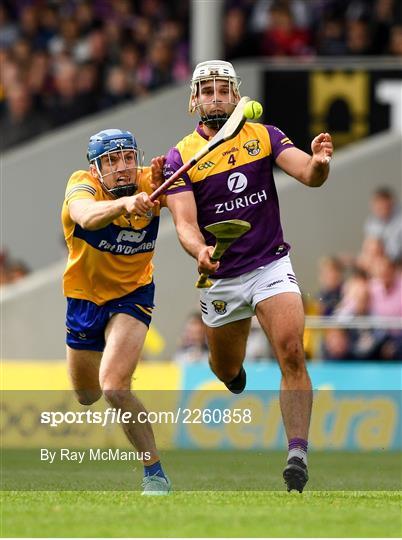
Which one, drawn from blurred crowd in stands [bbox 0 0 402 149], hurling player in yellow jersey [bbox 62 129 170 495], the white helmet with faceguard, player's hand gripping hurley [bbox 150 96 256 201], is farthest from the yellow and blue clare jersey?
blurred crowd in stands [bbox 0 0 402 149]

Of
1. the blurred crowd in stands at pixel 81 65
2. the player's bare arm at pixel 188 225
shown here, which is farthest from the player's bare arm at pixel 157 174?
the blurred crowd in stands at pixel 81 65

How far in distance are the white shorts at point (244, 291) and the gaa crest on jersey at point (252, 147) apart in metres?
0.69

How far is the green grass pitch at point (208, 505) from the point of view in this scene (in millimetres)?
7816

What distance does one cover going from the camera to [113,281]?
10.2 meters

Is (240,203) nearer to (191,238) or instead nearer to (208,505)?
(191,238)

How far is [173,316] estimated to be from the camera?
56.9 feet

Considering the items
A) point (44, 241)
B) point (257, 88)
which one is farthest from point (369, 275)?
point (44, 241)

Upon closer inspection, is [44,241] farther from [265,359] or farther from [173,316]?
[265,359]

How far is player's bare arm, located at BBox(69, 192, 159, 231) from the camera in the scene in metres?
9.21

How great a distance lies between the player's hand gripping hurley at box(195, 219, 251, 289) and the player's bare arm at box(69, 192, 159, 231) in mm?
397

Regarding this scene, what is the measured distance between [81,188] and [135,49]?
9724mm

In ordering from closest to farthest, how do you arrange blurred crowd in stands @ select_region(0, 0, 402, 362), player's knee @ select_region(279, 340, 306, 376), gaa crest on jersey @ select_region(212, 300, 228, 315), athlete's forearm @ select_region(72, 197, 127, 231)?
athlete's forearm @ select_region(72, 197, 127, 231) → player's knee @ select_region(279, 340, 306, 376) → gaa crest on jersey @ select_region(212, 300, 228, 315) → blurred crowd in stands @ select_region(0, 0, 402, 362)

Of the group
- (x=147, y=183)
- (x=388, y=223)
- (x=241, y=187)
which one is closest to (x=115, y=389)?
(x=147, y=183)
